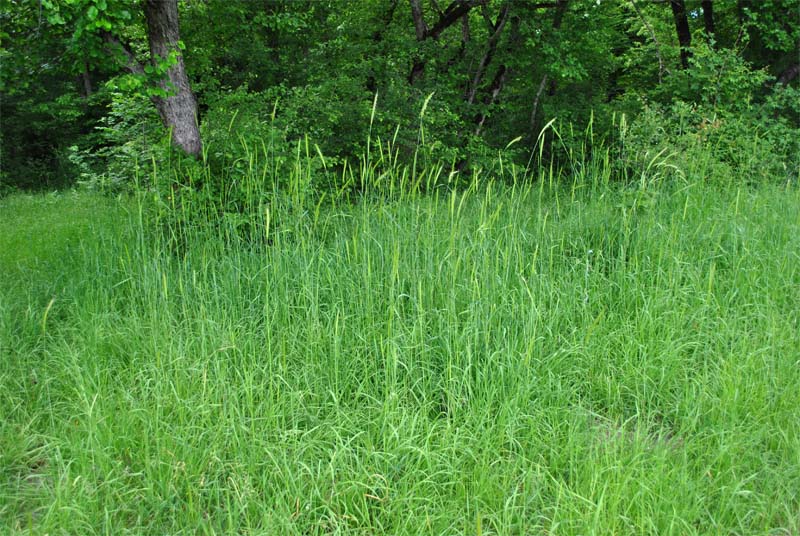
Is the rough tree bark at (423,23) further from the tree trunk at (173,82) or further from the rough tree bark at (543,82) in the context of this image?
the tree trunk at (173,82)

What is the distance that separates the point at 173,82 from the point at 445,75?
17.3ft

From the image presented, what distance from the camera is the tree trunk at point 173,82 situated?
17.0 feet

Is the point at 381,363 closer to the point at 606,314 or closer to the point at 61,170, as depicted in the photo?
the point at 606,314

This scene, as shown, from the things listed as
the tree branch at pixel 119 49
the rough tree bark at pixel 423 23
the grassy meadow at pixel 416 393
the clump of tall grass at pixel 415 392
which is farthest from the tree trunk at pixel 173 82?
the rough tree bark at pixel 423 23

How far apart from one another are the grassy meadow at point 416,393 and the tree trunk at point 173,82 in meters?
1.58

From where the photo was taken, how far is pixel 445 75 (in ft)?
31.4

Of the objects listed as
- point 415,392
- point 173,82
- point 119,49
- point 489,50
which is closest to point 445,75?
point 489,50

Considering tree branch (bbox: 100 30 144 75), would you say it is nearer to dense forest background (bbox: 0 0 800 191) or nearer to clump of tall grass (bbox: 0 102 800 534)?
dense forest background (bbox: 0 0 800 191)

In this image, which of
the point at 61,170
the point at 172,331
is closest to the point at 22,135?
the point at 61,170

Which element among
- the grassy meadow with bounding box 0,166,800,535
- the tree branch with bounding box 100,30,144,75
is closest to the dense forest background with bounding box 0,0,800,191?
the tree branch with bounding box 100,30,144,75

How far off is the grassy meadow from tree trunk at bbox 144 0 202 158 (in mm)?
1575

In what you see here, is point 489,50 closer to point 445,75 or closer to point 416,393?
point 445,75

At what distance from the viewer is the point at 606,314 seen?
355 centimetres

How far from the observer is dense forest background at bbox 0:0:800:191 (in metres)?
5.48
